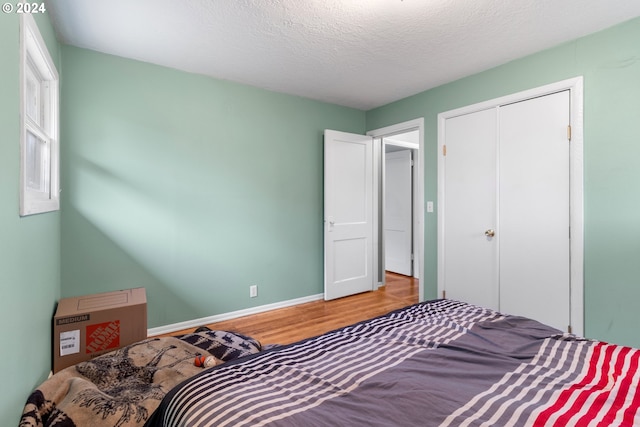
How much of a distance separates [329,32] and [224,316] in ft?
9.22

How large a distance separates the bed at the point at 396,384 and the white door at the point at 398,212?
3.71 m

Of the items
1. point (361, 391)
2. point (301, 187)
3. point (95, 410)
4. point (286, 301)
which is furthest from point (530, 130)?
point (95, 410)

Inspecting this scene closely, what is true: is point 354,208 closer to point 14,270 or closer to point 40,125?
point 40,125

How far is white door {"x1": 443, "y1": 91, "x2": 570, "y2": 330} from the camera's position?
8.49 ft

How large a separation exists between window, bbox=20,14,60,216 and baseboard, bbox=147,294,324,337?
54.2 inches

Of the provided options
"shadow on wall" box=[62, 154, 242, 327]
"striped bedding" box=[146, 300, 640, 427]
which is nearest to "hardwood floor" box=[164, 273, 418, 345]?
"shadow on wall" box=[62, 154, 242, 327]

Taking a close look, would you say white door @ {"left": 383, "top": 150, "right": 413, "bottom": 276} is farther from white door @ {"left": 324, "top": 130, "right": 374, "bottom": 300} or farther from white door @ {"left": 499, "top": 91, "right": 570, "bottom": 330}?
white door @ {"left": 499, "top": 91, "right": 570, "bottom": 330}

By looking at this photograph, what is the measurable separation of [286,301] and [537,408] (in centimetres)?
306

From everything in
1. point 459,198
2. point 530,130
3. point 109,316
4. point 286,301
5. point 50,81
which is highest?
point 50,81

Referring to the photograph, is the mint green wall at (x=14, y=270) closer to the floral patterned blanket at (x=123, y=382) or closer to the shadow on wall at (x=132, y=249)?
the floral patterned blanket at (x=123, y=382)

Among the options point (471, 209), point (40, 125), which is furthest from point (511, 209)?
point (40, 125)

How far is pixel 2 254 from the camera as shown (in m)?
1.18

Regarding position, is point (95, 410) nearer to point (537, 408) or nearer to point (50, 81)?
point (537, 408)

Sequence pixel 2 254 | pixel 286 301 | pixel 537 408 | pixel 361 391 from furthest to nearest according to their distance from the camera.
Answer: pixel 286 301 < pixel 2 254 < pixel 361 391 < pixel 537 408
